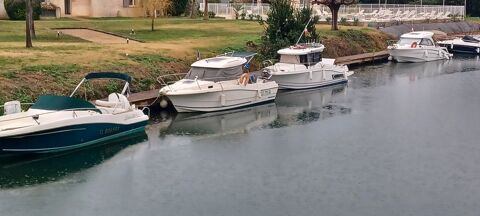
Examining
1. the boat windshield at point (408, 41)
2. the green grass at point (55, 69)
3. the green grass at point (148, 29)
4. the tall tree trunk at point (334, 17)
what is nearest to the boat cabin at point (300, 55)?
the green grass at point (148, 29)

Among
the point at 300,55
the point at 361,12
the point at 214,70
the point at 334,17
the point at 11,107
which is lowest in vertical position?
the point at 11,107

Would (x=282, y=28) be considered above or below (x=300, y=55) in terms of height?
above

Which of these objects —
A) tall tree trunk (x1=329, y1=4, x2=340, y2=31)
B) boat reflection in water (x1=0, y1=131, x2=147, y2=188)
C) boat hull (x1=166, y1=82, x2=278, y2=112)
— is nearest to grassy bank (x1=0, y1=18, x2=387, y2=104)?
tall tree trunk (x1=329, y1=4, x2=340, y2=31)

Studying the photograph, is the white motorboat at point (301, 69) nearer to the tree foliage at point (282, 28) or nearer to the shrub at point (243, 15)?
the tree foliage at point (282, 28)

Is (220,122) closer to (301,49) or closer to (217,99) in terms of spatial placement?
(217,99)

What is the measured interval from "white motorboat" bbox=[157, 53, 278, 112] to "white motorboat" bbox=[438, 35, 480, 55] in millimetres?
30992

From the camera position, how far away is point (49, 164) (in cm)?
2155

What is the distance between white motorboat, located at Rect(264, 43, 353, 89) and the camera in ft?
114

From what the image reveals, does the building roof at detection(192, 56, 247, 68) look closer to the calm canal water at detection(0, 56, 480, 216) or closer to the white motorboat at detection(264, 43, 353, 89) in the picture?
the calm canal water at detection(0, 56, 480, 216)

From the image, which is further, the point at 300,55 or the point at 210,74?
the point at 300,55


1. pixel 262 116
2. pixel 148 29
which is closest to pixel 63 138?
pixel 262 116

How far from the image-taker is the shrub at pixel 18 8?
5038cm

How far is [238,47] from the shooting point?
40375mm

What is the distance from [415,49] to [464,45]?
10.4 metres
